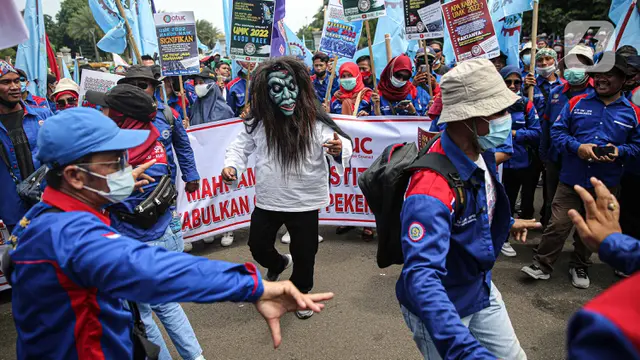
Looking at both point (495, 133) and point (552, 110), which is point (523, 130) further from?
point (495, 133)

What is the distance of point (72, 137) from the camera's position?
1582 mm

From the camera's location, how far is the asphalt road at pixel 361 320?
11.2 feet

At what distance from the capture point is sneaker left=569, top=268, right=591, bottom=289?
421 centimetres


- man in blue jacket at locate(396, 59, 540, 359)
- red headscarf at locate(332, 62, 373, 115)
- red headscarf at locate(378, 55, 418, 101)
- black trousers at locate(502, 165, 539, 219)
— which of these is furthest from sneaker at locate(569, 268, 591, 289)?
red headscarf at locate(332, 62, 373, 115)

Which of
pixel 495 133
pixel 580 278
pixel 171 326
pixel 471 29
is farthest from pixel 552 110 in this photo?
pixel 171 326

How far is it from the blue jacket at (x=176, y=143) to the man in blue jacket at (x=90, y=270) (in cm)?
182

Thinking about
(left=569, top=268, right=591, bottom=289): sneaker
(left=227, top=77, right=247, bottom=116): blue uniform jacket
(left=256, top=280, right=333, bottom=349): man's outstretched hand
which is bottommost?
(left=569, top=268, right=591, bottom=289): sneaker

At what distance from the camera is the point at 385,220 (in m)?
2.15

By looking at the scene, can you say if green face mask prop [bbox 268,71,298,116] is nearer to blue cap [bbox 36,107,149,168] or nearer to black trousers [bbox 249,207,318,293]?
black trousers [bbox 249,207,318,293]

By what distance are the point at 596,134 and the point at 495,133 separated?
264 centimetres

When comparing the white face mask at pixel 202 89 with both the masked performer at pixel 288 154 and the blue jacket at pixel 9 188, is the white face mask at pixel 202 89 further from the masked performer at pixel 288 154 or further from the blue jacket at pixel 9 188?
the masked performer at pixel 288 154

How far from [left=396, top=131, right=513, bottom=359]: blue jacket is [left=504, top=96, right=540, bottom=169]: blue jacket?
2.98m

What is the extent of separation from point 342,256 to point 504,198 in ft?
10.4

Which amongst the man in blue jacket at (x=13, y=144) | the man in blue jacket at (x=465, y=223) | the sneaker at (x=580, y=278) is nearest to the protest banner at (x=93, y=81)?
the man in blue jacket at (x=13, y=144)
